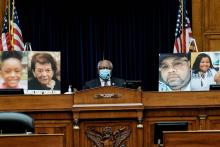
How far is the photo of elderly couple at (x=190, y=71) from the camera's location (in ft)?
26.0

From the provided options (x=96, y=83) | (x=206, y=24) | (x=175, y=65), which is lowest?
(x=96, y=83)

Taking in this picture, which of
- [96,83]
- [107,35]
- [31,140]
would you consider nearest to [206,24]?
[107,35]

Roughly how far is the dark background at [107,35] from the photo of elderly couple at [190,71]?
8.21 feet

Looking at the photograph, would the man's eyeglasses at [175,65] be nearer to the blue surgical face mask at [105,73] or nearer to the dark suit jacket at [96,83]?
the dark suit jacket at [96,83]

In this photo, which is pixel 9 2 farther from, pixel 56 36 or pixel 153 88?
pixel 153 88

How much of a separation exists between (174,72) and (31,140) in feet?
12.4

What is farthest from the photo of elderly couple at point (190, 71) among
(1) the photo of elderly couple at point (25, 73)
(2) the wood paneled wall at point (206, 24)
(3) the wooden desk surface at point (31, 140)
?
(3) the wooden desk surface at point (31, 140)

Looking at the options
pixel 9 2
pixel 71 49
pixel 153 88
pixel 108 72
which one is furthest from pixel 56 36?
pixel 108 72

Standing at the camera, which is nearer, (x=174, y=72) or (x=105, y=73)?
(x=105, y=73)

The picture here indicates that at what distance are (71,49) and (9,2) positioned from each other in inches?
66.6

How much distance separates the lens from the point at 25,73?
779 centimetres

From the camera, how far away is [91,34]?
10.7 m

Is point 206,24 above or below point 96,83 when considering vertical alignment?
above

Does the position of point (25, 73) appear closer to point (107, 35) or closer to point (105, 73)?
point (105, 73)
